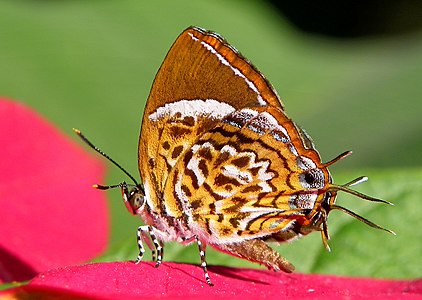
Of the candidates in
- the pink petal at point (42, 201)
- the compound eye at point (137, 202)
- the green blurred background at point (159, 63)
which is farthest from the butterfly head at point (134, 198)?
the green blurred background at point (159, 63)

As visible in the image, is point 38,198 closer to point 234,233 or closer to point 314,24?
point 234,233

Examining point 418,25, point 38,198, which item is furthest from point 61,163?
point 418,25

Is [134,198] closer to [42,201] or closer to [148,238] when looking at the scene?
[148,238]

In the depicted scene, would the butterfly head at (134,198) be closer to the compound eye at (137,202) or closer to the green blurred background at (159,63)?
the compound eye at (137,202)

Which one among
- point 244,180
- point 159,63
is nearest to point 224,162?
point 244,180

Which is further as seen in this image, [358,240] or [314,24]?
[314,24]

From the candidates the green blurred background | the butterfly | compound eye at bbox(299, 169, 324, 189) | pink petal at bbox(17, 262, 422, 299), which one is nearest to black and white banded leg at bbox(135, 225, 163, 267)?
the butterfly

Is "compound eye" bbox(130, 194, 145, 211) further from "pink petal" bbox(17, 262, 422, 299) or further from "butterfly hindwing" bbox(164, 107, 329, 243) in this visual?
"pink petal" bbox(17, 262, 422, 299)

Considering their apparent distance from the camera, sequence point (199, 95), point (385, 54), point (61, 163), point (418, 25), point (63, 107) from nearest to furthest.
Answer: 1. point (199, 95)
2. point (61, 163)
3. point (63, 107)
4. point (385, 54)
5. point (418, 25)
